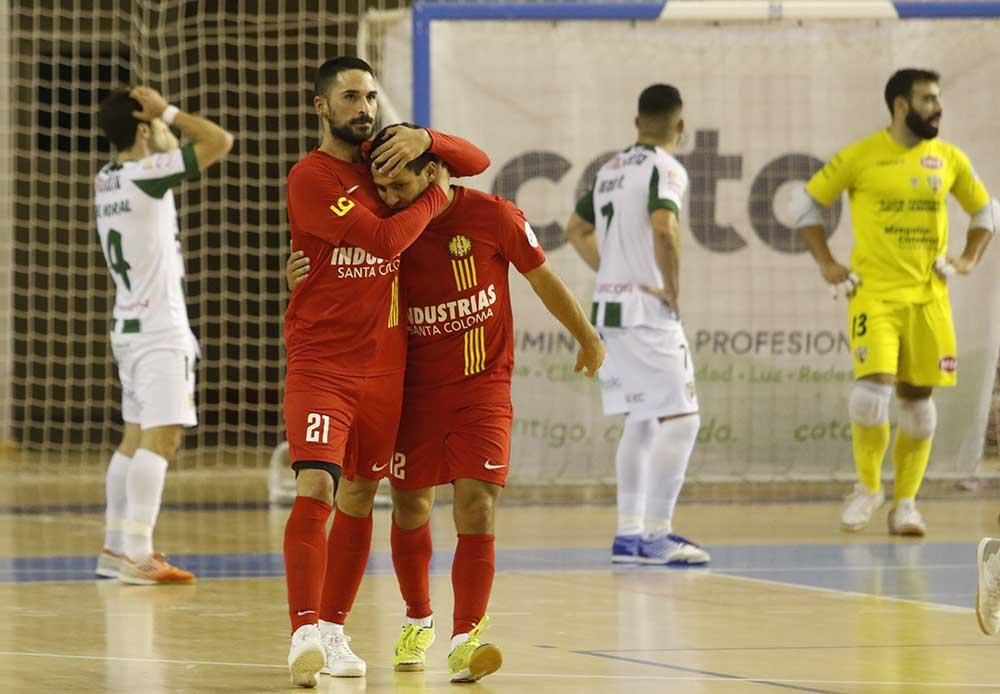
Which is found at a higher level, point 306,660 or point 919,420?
point 919,420

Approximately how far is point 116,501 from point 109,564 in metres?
0.33

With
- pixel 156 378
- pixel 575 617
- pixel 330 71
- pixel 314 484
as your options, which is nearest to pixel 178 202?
pixel 156 378

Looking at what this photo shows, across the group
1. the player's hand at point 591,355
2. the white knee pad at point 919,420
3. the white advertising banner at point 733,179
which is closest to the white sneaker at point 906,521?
the white knee pad at point 919,420

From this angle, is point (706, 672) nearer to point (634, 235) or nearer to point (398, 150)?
point (398, 150)

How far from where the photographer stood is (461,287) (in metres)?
5.20

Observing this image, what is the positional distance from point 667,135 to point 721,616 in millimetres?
2886

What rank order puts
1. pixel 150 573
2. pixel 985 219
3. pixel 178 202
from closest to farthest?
1. pixel 150 573
2. pixel 985 219
3. pixel 178 202

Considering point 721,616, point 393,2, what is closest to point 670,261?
point 721,616

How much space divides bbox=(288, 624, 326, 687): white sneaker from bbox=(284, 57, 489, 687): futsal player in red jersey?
0.10 metres

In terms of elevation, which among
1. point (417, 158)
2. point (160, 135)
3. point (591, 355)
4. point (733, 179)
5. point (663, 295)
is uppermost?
point (733, 179)

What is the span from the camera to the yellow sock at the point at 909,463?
9461 millimetres

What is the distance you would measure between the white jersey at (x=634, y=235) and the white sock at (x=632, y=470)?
1.63 ft

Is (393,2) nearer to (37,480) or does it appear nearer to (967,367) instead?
(37,480)

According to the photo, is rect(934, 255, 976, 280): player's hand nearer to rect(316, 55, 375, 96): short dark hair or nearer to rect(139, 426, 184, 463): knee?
rect(139, 426, 184, 463): knee
